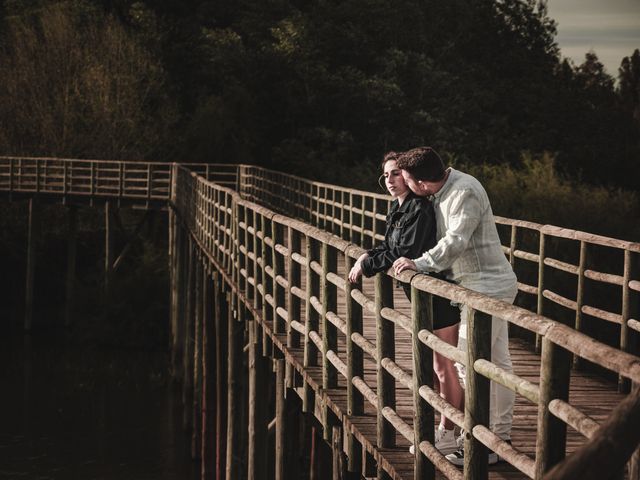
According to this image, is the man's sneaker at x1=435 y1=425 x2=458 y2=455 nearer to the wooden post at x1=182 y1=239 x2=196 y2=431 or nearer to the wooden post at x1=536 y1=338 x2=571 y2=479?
the wooden post at x1=536 y1=338 x2=571 y2=479

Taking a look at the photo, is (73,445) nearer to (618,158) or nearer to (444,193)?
(444,193)

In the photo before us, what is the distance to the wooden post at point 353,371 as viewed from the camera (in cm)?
543

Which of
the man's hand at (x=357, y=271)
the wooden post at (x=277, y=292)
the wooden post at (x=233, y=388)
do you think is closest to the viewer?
the man's hand at (x=357, y=271)

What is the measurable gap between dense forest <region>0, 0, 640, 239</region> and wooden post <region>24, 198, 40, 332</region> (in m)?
4.19

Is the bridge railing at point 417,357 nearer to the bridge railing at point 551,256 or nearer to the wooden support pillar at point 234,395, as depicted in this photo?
the bridge railing at point 551,256

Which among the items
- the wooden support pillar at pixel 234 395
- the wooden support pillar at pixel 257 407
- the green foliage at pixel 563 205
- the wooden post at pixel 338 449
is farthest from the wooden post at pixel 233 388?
the green foliage at pixel 563 205

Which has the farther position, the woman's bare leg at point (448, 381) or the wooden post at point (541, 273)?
the wooden post at point (541, 273)

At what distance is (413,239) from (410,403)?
1003 millimetres

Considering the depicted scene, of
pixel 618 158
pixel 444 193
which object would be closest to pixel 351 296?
pixel 444 193

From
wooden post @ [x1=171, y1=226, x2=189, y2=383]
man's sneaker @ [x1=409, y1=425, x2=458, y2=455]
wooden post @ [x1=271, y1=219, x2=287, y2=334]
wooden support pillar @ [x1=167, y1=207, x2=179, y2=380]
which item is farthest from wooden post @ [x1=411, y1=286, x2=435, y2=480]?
wooden support pillar @ [x1=167, y1=207, x2=179, y2=380]

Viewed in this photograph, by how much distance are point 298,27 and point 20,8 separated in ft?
32.8

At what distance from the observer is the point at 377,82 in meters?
34.8

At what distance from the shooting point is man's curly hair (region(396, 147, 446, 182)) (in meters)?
4.66

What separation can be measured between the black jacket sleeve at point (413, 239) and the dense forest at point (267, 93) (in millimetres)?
26304
